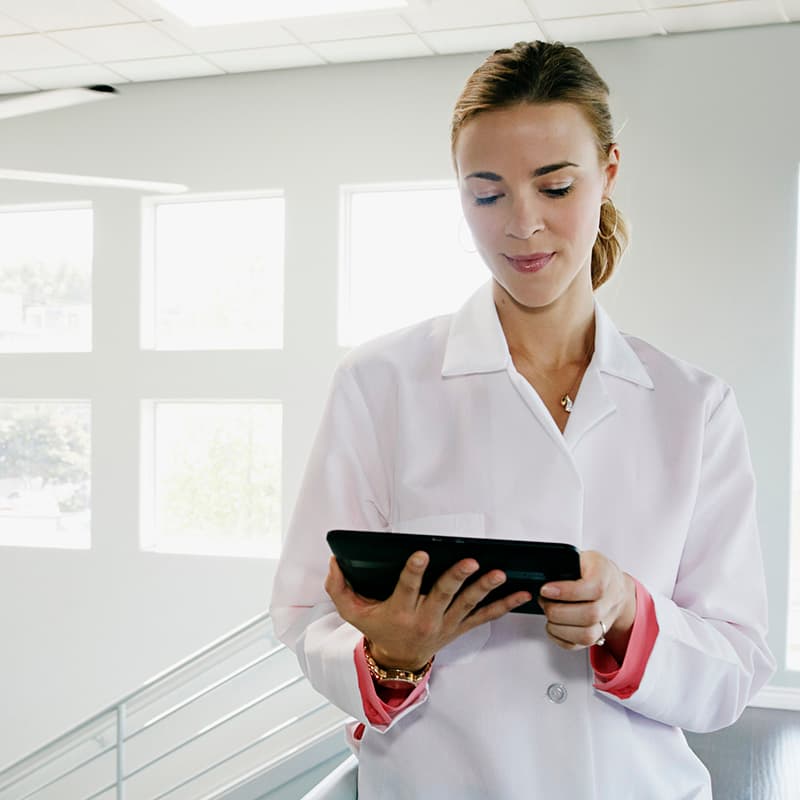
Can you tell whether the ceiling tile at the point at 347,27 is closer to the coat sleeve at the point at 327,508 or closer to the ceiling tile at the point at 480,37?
the ceiling tile at the point at 480,37

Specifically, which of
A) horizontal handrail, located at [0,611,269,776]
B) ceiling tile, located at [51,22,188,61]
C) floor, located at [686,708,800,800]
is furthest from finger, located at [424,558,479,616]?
ceiling tile, located at [51,22,188,61]

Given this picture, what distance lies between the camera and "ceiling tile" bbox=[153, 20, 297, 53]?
15.3 ft

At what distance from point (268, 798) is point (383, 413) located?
11.2ft

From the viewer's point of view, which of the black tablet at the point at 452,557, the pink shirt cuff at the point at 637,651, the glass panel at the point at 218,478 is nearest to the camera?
the black tablet at the point at 452,557

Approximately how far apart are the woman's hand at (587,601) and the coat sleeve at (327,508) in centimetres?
25

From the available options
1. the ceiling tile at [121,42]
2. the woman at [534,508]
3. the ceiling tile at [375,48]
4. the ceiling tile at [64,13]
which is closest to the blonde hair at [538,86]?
the woman at [534,508]

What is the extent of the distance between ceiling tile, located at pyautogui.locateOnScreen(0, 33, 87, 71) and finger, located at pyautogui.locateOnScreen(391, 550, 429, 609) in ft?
15.4

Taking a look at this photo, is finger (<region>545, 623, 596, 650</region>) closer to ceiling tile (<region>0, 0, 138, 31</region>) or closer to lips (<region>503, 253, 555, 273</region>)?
lips (<region>503, 253, 555, 273</region>)

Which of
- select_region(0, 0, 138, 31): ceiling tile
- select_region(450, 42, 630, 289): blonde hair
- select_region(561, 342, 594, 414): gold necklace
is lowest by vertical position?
select_region(561, 342, 594, 414): gold necklace

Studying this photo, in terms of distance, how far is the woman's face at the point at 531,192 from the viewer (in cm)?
109

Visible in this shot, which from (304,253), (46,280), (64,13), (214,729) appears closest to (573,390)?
(64,13)

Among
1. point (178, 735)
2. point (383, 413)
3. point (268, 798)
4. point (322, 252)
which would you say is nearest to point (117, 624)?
point (178, 735)

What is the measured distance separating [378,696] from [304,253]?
450cm

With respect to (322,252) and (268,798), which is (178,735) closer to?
(268,798)
